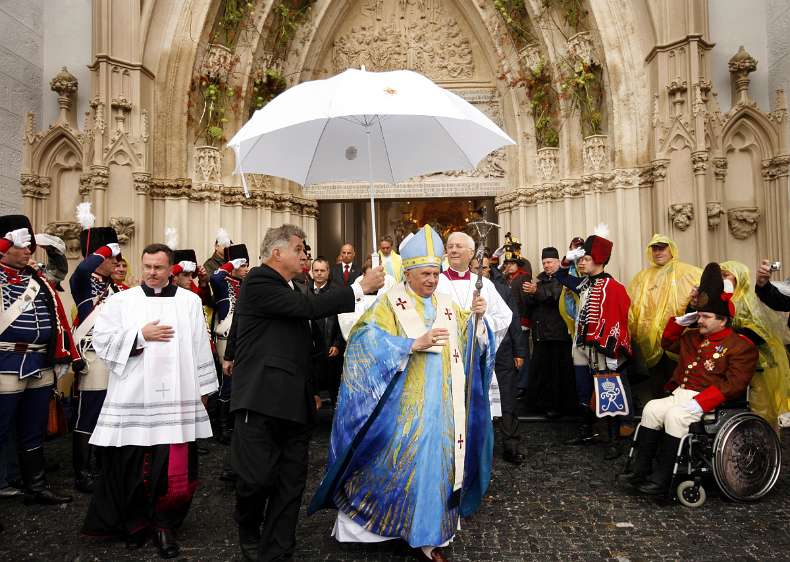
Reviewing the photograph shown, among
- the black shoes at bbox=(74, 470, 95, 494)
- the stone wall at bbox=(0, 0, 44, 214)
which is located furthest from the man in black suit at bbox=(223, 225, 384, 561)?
the stone wall at bbox=(0, 0, 44, 214)

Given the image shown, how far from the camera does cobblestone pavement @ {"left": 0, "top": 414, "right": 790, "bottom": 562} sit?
3.42 meters

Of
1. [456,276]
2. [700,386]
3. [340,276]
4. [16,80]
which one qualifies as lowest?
[700,386]

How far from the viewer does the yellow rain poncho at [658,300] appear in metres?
6.03

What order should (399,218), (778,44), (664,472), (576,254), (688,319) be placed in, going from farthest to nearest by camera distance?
1. (399,218)
2. (778,44)
3. (576,254)
4. (688,319)
5. (664,472)

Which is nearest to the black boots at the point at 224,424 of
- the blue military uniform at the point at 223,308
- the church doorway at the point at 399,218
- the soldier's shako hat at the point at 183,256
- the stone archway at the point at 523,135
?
the blue military uniform at the point at 223,308

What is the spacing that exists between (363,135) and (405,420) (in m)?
2.31

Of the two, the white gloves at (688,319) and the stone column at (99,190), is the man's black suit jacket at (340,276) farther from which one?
the white gloves at (688,319)

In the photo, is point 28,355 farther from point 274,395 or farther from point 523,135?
point 523,135

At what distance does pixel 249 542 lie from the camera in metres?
A: 3.21

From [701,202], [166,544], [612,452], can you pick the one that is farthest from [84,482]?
[701,202]

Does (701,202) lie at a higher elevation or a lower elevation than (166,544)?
higher

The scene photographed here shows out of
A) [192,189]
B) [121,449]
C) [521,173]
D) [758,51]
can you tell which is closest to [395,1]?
[521,173]

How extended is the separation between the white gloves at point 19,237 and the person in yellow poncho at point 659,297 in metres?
5.75

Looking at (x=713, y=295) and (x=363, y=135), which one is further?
(x=363, y=135)
